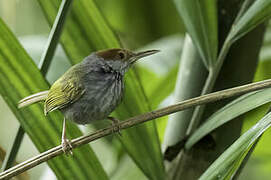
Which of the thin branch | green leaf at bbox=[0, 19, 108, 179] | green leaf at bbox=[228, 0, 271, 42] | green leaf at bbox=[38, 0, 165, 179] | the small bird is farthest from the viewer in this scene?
the small bird

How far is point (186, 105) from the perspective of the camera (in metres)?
1.52

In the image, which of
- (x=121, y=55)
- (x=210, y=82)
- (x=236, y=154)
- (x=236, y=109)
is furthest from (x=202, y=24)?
(x=236, y=154)

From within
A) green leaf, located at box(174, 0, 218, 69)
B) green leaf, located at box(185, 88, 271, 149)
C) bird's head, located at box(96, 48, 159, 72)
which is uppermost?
green leaf, located at box(174, 0, 218, 69)

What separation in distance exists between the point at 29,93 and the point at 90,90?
450 millimetres

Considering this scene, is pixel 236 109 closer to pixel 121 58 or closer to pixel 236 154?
pixel 236 154

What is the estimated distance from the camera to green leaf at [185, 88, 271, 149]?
1.58m

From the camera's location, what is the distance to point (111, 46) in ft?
6.78

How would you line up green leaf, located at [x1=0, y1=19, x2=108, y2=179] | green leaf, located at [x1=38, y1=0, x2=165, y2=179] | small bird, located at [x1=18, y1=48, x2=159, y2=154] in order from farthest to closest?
small bird, located at [x1=18, y1=48, x2=159, y2=154], green leaf, located at [x1=38, y1=0, x2=165, y2=179], green leaf, located at [x1=0, y1=19, x2=108, y2=179]

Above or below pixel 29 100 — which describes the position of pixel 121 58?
below

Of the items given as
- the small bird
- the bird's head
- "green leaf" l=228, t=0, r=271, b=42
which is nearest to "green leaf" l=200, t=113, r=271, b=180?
"green leaf" l=228, t=0, r=271, b=42

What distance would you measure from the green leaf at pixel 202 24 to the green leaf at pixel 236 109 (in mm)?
215

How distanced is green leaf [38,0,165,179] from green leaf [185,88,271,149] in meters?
0.18

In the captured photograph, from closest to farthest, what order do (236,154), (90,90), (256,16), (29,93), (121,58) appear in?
(236,154) < (256,16) < (29,93) < (90,90) < (121,58)

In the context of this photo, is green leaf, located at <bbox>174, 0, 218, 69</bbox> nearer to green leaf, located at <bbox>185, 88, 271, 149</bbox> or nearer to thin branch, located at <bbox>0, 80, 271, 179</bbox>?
green leaf, located at <bbox>185, 88, 271, 149</bbox>
